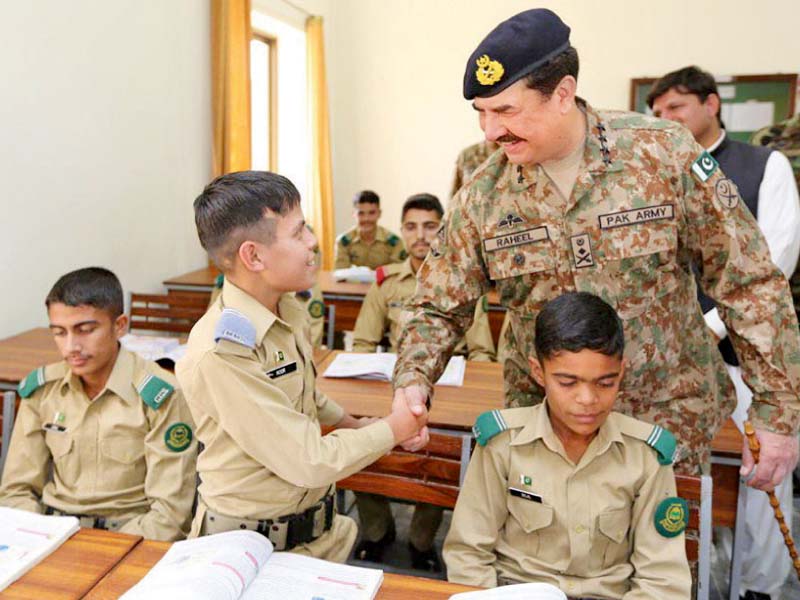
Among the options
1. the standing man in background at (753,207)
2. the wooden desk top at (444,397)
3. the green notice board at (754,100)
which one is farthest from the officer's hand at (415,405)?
the green notice board at (754,100)

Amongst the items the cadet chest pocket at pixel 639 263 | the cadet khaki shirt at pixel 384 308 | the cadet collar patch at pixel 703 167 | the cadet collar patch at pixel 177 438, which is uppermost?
the cadet collar patch at pixel 703 167

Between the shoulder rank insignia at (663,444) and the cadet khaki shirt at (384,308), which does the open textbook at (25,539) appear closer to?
the shoulder rank insignia at (663,444)

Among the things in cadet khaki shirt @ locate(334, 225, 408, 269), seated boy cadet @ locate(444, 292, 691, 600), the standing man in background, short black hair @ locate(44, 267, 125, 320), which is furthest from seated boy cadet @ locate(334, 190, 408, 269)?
seated boy cadet @ locate(444, 292, 691, 600)

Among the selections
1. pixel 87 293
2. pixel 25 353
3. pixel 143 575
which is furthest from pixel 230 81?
pixel 143 575

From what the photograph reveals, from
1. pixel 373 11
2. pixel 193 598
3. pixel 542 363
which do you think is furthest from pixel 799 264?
pixel 373 11

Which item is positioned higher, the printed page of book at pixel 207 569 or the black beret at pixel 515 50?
the black beret at pixel 515 50

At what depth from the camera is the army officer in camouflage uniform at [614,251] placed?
1408 mm

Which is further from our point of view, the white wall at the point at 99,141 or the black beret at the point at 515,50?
the white wall at the point at 99,141

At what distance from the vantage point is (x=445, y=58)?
21.3 feet

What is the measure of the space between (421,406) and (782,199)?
1679 millimetres

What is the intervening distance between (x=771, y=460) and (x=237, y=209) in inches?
46.8

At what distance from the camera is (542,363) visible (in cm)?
156

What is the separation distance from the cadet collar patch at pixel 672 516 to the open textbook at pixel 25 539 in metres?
1.12

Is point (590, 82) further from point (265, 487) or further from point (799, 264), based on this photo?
point (265, 487)
